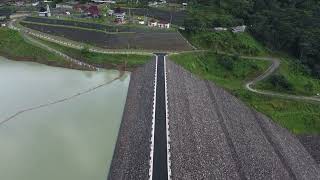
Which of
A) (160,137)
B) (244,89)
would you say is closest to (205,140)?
(160,137)

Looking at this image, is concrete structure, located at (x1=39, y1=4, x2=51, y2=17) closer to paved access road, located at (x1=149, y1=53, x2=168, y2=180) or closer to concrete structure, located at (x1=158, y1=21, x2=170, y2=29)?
concrete structure, located at (x1=158, y1=21, x2=170, y2=29)

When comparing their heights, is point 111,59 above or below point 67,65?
above

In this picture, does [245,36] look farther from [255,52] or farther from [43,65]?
[43,65]

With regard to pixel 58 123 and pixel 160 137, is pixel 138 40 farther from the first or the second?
pixel 160 137

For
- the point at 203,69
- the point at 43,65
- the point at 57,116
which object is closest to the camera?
the point at 57,116

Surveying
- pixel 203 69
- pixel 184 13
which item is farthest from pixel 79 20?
pixel 203 69

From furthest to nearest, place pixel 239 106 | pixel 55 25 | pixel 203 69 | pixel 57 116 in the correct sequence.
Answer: pixel 55 25 < pixel 203 69 < pixel 239 106 < pixel 57 116
